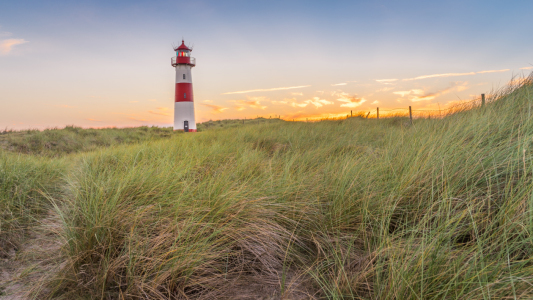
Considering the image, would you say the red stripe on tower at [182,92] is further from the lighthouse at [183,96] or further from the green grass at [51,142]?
the green grass at [51,142]

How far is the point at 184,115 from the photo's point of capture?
23469mm

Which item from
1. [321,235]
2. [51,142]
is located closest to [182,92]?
[51,142]

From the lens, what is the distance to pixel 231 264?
2.12m

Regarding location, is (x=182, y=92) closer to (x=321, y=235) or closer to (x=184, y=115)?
(x=184, y=115)

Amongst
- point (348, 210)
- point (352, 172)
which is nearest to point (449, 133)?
point (352, 172)

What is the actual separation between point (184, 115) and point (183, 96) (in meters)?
1.63

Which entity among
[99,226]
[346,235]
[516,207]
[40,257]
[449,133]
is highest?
[449,133]

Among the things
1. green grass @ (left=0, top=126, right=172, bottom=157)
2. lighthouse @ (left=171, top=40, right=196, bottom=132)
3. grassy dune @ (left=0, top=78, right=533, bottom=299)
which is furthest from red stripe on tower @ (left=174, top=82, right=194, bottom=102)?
grassy dune @ (left=0, top=78, right=533, bottom=299)

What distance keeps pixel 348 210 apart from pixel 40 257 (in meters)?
2.73

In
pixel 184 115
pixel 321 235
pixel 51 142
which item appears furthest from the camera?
pixel 184 115

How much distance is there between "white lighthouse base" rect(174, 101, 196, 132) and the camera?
23.4m

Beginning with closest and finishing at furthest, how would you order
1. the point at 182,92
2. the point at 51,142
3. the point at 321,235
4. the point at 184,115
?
1. the point at 321,235
2. the point at 51,142
3. the point at 184,115
4. the point at 182,92

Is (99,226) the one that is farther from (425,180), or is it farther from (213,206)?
(425,180)

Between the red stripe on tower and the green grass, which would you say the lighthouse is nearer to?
the red stripe on tower
